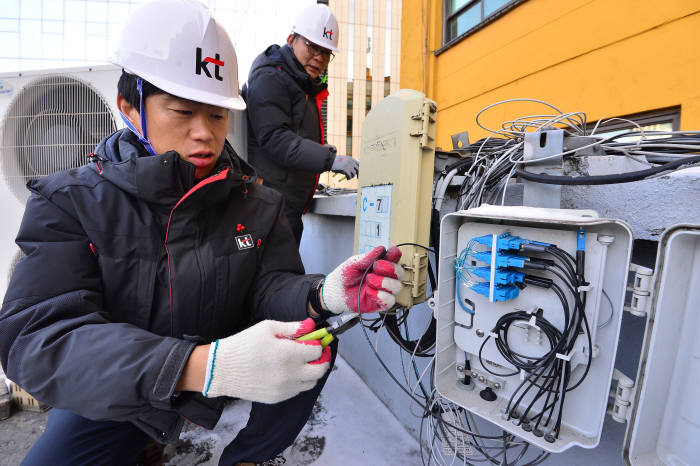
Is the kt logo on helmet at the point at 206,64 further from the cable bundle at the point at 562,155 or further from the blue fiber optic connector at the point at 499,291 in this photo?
the blue fiber optic connector at the point at 499,291

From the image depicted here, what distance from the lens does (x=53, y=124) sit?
151 cm

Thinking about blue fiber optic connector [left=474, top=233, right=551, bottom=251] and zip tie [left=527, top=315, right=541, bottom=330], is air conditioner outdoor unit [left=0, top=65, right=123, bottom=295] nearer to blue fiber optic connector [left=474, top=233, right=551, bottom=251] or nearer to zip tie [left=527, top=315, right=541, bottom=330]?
blue fiber optic connector [left=474, top=233, right=551, bottom=251]

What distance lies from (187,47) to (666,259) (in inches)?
39.9

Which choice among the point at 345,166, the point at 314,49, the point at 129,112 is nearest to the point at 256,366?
the point at 129,112

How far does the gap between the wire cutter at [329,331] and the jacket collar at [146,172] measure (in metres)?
0.42

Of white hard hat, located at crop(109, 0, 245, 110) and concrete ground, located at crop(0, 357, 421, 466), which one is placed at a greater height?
white hard hat, located at crop(109, 0, 245, 110)

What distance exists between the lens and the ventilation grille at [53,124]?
1.49 metres

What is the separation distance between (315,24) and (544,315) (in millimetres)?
1579

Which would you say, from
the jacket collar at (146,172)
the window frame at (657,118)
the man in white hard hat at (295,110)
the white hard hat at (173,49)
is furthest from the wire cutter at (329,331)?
the window frame at (657,118)

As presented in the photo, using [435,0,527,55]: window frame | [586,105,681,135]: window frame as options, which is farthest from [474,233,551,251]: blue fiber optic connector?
[435,0,527,55]: window frame

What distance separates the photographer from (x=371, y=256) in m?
0.86

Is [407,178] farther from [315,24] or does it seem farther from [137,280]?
[315,24]

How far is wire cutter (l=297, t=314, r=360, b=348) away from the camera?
2.34 ft

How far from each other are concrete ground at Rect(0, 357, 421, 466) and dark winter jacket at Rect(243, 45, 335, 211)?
0.96 metres
